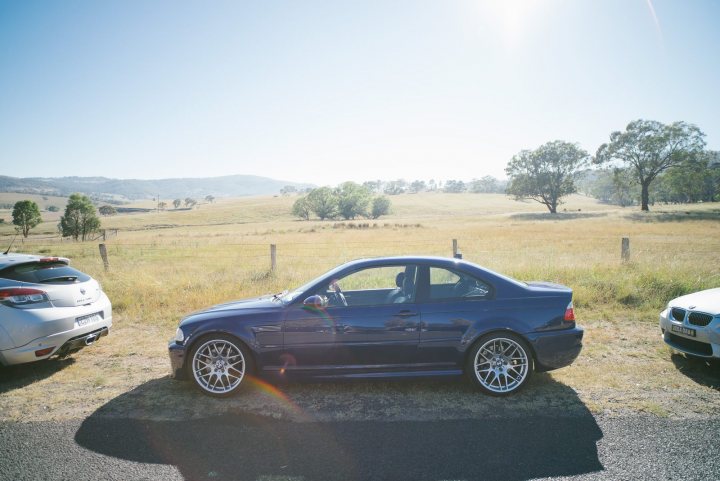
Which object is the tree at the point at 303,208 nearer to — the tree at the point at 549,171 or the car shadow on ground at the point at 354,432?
the tree at the point at 549,171

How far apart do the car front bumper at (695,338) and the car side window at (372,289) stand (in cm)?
345

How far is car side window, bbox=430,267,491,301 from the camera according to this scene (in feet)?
14.7

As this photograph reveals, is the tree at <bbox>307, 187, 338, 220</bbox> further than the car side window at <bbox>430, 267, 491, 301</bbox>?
Yes

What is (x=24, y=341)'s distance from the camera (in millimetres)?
4793

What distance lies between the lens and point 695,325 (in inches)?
191

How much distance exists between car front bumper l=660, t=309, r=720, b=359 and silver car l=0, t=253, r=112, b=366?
7.59 metres

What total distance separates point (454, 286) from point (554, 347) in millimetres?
1228

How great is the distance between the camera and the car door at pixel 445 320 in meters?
4.34

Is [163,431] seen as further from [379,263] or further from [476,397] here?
[476,397]

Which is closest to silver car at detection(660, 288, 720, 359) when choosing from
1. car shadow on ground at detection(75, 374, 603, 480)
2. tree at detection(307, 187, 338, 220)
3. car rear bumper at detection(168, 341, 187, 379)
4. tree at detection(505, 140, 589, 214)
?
car shadow on ground at detection(75, 374, 603, 480)

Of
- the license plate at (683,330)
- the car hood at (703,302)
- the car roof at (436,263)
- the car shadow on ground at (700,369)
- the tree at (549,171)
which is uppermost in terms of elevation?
the tree at (549,171)

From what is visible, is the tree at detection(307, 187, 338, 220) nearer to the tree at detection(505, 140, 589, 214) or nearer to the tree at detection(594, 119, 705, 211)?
the tree at detection(505, 140, 589, 214)

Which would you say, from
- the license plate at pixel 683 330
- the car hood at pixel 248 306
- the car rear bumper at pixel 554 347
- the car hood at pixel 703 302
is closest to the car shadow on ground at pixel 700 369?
the license plate at pixel 683 330

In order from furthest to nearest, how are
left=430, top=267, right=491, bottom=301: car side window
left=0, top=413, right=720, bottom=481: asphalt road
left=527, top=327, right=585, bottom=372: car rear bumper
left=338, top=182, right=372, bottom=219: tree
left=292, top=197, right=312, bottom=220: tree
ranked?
left=292, top=197, right=312, bottom=220: tree
left=338, top=182, right=372, bottom=219: tree
left=430, top=267, right=491, bottom=301: car side window
left=527, top=327, right=585, bottom=372: car rear bumper
left=0, top=413, right=720, bottom=481: asphalt road
